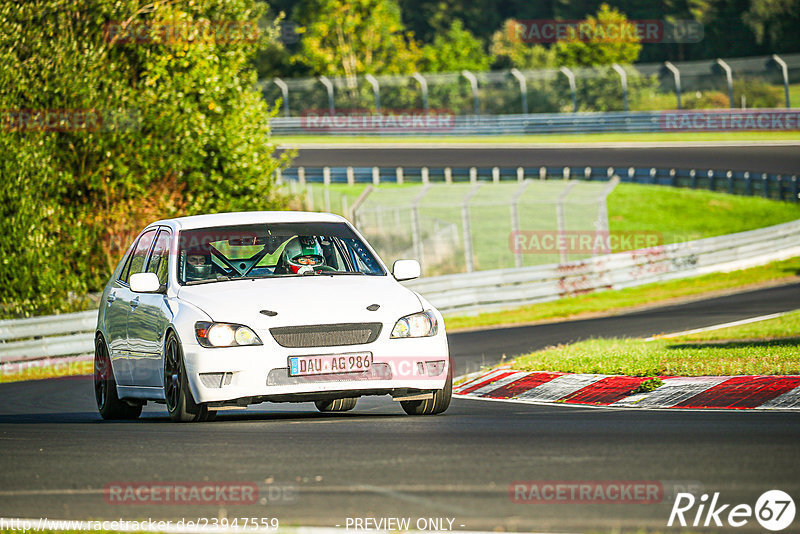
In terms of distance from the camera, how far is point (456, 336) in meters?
21.0

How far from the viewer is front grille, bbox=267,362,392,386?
8.78 m

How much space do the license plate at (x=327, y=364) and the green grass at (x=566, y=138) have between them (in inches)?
1548

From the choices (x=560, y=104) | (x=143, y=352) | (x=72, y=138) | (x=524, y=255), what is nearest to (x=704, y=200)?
(x=524, y=255)

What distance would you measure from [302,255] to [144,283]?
1.27 metres


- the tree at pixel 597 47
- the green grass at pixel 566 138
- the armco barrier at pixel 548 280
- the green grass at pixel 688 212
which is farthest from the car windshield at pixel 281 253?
the tree at pixel 597 47

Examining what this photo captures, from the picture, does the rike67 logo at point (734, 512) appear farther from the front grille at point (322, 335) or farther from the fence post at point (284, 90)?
the fence post at point (284, 90)

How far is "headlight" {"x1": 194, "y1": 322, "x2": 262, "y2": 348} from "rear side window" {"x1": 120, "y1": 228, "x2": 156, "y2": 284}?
2.38 metres

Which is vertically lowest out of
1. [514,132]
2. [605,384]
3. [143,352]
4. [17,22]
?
[514,132]

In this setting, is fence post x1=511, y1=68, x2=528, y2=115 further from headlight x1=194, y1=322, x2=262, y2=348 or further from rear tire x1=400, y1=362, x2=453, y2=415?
headlight x1=194, y1=322, x2=262, y2=348

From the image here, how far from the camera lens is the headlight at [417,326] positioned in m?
9.10

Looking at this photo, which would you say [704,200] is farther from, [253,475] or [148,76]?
[253,475]

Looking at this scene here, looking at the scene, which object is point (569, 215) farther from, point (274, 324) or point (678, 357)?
point (274, 324)

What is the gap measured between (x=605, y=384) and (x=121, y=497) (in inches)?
236

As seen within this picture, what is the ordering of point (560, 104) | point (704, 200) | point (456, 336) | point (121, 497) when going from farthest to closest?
point (560, 104), point (704, 200), point (456, 336), point (121, 497)
